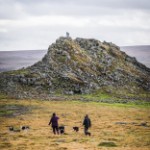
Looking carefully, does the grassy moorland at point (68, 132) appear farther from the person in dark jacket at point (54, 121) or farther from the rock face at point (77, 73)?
the rock face at point (77, 73)

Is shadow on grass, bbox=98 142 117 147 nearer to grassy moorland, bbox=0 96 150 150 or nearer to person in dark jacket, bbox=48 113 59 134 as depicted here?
grassy moorland, bbox=0 96 150 150

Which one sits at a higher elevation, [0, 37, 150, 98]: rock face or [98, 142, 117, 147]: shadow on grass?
[0, 37, 150, 98]: rock face

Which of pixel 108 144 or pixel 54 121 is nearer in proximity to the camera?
pixel 108 144

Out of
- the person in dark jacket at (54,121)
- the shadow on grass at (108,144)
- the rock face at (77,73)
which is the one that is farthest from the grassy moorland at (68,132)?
the rock face at (77,73)

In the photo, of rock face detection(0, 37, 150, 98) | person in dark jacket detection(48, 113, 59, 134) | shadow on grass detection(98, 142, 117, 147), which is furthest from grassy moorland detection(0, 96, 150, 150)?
rock face detection(0, 37, 150, 98)

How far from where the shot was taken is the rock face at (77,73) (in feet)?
316

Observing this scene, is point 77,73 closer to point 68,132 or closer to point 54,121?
point 68,132

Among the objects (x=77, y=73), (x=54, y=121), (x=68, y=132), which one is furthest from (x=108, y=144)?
(x=77, y=73)

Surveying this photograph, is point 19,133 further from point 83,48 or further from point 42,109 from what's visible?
point 83,48

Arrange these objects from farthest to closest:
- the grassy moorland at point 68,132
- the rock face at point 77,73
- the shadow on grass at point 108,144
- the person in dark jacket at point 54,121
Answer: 1. the rock face at point 77,73
2. the person in dark jacket at point 54,121
3. the shadow on grass at point 108,144
4. the grassy moorland at point 68,132

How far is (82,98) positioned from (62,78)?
1323cm

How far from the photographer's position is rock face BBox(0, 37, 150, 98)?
96.2 m

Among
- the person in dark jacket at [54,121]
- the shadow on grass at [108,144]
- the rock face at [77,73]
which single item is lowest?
the shadow on grass at [108,144]

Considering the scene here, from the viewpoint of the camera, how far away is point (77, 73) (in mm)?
103500
